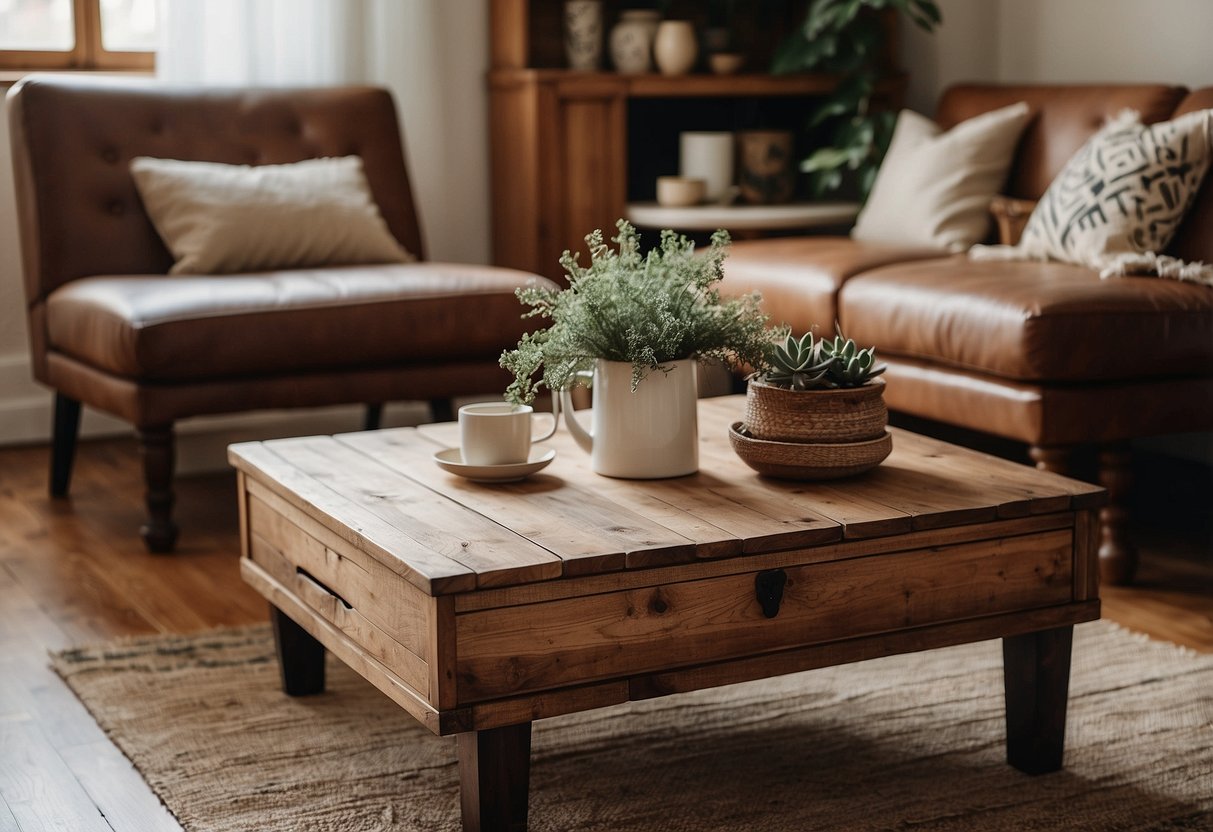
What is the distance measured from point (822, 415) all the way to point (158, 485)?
5.01 ft

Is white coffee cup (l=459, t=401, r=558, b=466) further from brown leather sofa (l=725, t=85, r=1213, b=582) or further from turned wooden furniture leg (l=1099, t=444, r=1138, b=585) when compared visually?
turned wooden furniture leg (l=1099, t=444, r=1138, b=585)

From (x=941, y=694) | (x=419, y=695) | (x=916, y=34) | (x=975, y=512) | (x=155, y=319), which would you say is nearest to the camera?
(x=419, y=695)

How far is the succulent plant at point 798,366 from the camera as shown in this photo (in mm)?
1848

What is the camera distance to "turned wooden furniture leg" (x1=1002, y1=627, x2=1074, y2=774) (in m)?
1.82

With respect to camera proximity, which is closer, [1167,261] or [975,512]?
[975,512]

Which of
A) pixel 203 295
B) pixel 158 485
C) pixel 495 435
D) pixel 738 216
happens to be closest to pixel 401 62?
pixel 738 216

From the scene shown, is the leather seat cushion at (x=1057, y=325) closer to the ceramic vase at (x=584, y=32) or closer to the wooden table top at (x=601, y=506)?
the wooden table top at (x=601, y=506)

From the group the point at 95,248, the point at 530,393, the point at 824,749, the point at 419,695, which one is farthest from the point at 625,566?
the point at 95,248

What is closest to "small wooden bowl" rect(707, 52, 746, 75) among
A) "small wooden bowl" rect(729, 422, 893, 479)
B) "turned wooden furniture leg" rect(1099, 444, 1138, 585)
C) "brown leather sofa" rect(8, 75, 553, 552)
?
"brown leather sofa" rect(8, 75, 553, 552)

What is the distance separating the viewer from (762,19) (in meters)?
4.46

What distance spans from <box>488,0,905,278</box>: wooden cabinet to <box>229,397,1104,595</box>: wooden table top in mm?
1988

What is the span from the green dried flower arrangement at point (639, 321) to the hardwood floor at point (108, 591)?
0.70 meters

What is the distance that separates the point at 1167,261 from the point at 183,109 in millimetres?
2195

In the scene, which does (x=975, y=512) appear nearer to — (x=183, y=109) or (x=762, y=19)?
(x=183, y=109)
